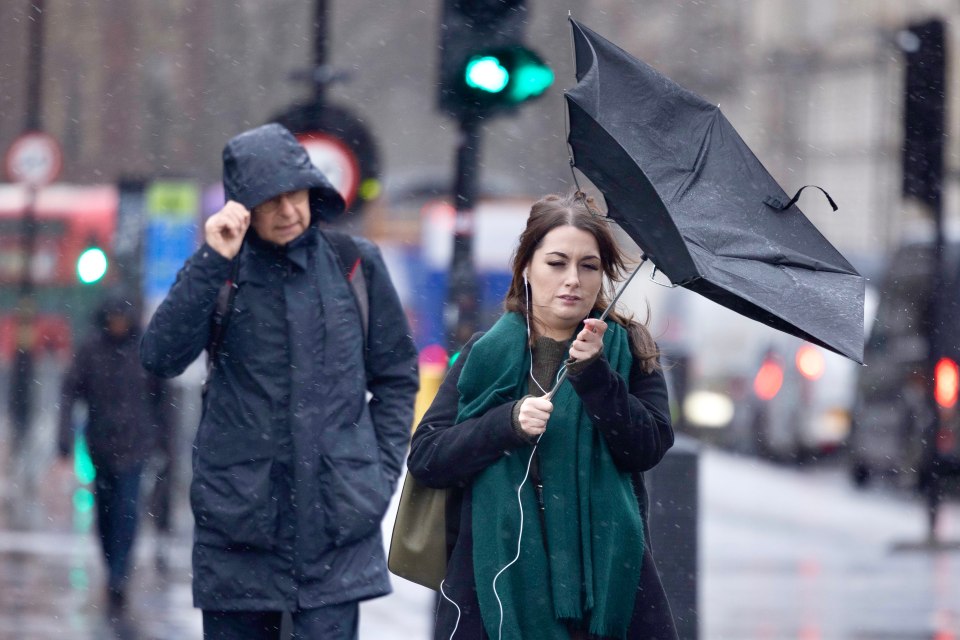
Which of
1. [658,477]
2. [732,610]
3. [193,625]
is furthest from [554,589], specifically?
[732,610]

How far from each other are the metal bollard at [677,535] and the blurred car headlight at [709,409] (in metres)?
16.1

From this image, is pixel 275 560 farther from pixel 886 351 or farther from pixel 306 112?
pixel 886 351

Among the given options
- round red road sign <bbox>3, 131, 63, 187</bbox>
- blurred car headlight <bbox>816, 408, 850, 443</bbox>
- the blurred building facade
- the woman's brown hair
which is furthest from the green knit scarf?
the blurred building facade

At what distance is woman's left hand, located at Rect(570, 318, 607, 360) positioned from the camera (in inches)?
149

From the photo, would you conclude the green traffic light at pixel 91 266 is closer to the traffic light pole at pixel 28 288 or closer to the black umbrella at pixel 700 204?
the black umbrella at pixel 700 204

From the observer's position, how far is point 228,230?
471cm

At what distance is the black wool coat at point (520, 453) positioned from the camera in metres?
3.84

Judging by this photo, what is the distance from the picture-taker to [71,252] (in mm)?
35562

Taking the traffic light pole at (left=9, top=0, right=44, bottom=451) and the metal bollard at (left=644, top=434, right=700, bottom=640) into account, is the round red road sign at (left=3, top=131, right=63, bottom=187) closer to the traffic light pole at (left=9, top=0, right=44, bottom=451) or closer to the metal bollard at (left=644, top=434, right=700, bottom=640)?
the traffic light pole at (left=9, top=0, right=44, bottom=451)

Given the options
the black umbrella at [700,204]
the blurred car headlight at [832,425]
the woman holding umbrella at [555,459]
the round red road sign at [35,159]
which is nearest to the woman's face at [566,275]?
the woman holding umbrella at [555,459]

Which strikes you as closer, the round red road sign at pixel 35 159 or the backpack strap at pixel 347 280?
the backpack strap at pixel 347 280

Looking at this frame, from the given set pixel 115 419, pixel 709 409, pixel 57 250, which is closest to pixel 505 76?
pixel 115 419

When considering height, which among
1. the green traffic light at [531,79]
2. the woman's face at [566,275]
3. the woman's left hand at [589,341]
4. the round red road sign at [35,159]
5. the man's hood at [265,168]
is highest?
the round red road sign at [35,159]

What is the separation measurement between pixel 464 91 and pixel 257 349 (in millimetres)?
3348
